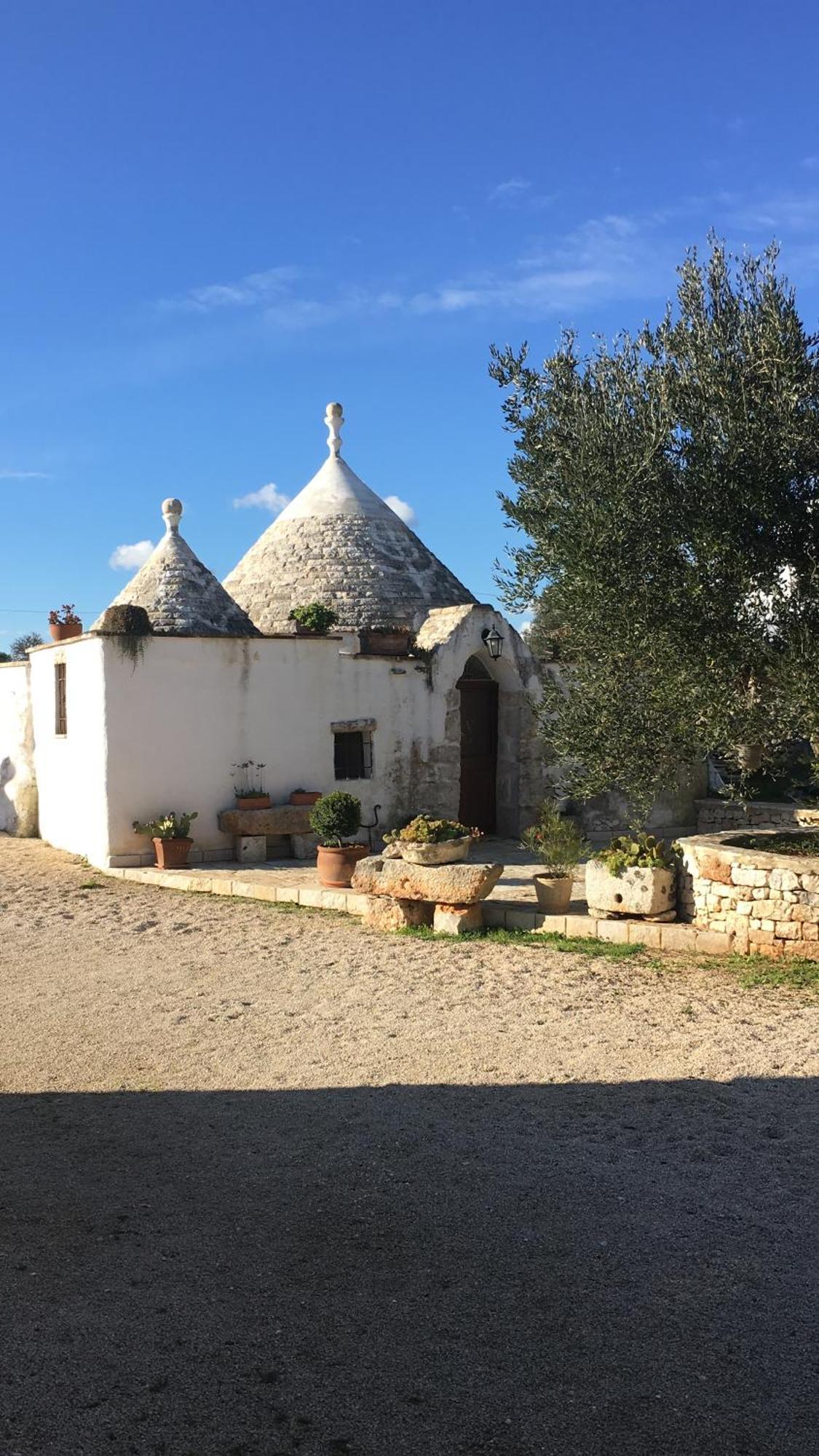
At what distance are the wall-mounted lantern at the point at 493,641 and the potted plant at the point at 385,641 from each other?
1.29m

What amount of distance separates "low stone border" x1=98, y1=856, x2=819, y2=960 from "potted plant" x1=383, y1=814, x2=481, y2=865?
0.60 m

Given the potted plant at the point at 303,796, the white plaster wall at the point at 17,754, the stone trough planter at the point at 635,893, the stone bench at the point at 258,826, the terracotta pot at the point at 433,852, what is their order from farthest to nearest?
the white plaster wall at the point at 17,754, the potted plant at the point at 303,796, the stone bench at the point at 258,826, the terracotta pot at the point at 433,852, the stone trough planter at the point at 635,893

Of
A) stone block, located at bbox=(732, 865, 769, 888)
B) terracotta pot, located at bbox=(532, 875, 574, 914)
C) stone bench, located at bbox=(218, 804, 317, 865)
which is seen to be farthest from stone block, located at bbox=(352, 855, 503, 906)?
stone bench, located at bbox=(218, 804, 317, 865)

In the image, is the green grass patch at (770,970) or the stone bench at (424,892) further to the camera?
the stone bench at (424,892)

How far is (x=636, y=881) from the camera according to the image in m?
9.66

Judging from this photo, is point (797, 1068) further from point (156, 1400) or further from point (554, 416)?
point (554, 416)

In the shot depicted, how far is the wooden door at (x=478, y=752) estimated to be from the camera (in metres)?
17.1

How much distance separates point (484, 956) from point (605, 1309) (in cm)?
556

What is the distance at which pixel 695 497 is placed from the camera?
870 cm

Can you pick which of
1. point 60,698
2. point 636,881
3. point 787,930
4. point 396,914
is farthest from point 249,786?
point 787,930

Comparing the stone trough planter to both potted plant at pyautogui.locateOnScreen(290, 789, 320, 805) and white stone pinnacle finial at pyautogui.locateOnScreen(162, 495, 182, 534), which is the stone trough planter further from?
white stone pinnacle finial at pyautogui.locateOnScreen(162, 495, 182, 534)

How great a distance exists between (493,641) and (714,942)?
27.0 feet

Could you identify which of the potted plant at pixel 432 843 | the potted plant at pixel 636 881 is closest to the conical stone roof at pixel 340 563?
the potted plant at pixel 432 843

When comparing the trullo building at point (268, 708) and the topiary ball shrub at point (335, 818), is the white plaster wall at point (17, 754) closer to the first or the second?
the trullo building at point (268, 708)
